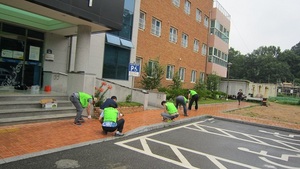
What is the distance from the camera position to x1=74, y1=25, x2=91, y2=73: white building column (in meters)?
10.7

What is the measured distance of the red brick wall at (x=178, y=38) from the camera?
20516 millimetres

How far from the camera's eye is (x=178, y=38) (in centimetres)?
2595

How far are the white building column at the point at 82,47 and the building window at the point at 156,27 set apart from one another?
11.4 metres

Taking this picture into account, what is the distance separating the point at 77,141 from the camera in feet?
22.5

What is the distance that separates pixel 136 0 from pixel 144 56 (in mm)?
4489

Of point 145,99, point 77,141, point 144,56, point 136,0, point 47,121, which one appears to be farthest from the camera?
point 144,56

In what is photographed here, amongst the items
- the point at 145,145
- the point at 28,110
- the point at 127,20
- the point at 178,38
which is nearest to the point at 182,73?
the point at 178,38

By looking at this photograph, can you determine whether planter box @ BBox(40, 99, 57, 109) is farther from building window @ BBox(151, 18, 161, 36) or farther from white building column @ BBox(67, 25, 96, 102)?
building window @ BBox(151, 18, 161, 36)

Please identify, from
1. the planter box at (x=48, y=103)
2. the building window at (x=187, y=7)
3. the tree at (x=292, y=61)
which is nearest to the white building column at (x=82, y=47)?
the planter box at (x=48, y=103)

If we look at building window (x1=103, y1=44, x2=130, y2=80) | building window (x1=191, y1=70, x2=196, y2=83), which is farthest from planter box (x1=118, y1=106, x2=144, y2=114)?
building window (x1=191, y1=70, x2=196, y2=83)

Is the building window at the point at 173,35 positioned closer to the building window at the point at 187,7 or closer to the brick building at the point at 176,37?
the brick building at the point at 176,37

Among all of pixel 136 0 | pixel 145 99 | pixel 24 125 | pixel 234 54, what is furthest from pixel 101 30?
pixel 234 54

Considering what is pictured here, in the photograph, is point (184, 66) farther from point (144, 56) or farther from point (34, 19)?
point (34, 19)

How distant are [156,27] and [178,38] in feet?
14.9
